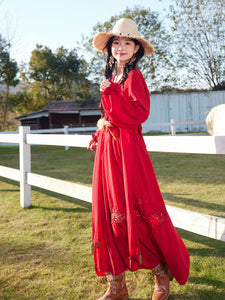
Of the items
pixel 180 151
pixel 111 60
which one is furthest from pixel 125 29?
pixel 180 151

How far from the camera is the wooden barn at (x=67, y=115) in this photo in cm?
2506

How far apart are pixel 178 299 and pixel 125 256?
1.53 ft

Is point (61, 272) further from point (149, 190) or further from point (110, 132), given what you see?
point (110, 132)

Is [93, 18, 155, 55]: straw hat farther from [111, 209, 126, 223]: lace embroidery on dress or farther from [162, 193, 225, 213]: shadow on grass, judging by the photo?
[162, 193, 225, 213]: shadow on grass

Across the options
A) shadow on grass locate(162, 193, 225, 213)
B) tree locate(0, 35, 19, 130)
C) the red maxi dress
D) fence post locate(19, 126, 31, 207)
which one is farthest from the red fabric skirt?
tree locate(0, 35, 19, 130)

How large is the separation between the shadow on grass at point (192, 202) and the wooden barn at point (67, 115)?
2076 cm

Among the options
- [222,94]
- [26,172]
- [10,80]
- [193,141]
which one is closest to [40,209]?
[26,172]

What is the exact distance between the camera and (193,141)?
2.00m

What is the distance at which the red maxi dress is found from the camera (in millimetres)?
1771

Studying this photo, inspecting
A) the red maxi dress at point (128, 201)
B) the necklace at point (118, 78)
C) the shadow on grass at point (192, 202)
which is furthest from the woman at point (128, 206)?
the shadow on grass at point (192, 202)

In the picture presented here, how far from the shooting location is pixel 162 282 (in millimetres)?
1915

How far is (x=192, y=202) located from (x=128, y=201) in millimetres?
2555

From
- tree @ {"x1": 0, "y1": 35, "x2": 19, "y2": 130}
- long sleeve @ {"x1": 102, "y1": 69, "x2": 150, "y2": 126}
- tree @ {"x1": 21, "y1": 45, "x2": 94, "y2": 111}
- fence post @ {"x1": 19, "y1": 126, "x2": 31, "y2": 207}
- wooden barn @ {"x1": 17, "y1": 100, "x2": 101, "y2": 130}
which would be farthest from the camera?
tree @ {"x1": 21, "y1": 45, "x2": 94, "y2": 111}

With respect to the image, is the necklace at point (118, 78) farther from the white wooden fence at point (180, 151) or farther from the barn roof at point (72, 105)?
the barn roof at point (72, 105)
